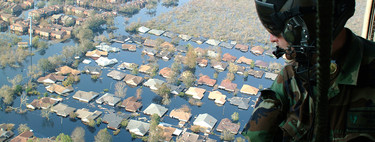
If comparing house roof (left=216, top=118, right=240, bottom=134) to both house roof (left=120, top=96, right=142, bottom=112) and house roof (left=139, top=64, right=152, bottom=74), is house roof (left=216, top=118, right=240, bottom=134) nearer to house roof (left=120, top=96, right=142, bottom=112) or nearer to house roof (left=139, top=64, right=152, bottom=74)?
house roof (left=120, top=96, right=142, bottom=112)

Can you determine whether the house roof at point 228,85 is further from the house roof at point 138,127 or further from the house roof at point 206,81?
the house roof at point 138,127

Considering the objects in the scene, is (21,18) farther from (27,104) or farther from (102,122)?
(102,122)

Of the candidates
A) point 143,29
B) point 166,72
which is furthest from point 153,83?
point 143,29

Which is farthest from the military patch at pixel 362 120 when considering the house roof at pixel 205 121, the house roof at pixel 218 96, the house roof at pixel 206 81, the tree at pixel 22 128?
the house roof at pixel 206 81

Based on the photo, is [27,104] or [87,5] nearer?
[27,104]

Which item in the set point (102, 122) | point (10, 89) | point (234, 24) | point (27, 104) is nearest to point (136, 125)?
point (102, 122)
